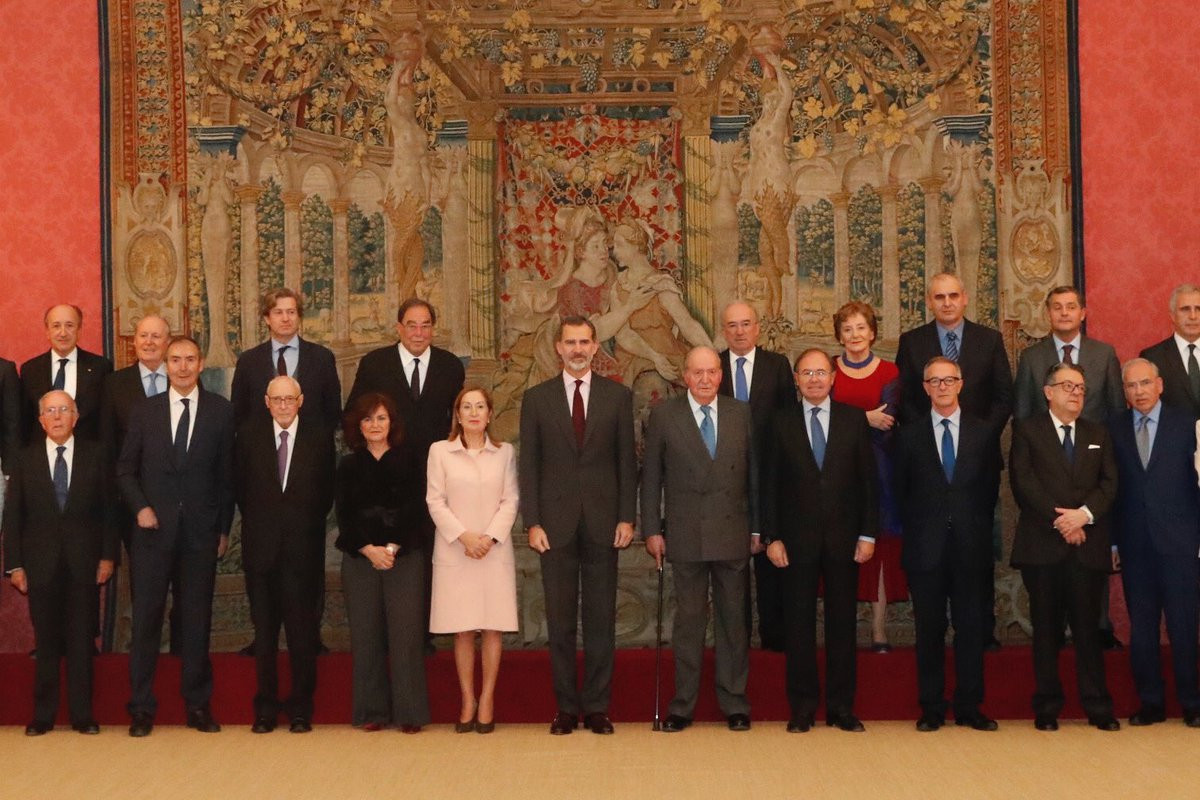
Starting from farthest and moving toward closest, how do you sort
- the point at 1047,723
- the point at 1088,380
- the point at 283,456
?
1. the point at 1088,380
2. the point at 283,456
3. the point at 1047,723

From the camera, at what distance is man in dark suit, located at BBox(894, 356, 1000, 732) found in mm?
5504

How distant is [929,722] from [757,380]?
148 centimetres

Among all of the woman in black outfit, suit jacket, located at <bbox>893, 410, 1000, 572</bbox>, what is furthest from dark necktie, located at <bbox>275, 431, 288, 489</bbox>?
suit jacket, located at <bbox>893, 410, 1000, 572</bbox>

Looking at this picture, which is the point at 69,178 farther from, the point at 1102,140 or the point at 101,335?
the point at 1102,140

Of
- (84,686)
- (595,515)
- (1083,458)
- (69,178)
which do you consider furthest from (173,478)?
(1083,458)

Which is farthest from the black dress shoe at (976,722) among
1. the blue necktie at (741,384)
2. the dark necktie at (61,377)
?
the dark necktie at (61,377)

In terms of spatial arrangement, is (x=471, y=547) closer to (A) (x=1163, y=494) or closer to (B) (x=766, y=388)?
(B) (x=766, y=388)

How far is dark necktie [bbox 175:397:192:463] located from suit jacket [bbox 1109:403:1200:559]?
3630mm

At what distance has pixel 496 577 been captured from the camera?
5559mm

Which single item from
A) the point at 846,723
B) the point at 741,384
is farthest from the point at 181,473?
the point at 846,723

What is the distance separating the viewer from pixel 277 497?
18.5ft

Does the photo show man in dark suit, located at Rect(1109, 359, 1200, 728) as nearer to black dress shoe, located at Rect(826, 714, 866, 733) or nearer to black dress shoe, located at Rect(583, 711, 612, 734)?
black dress shoe, located at Rect(826, 714, 866, 733)

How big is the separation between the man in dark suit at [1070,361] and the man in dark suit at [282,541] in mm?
2864

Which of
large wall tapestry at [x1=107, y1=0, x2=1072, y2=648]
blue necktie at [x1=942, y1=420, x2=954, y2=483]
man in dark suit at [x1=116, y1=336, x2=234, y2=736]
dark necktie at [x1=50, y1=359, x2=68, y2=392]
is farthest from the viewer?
large wall tapestry at [x1=107, y1=0, x2=1072, y2=648]
